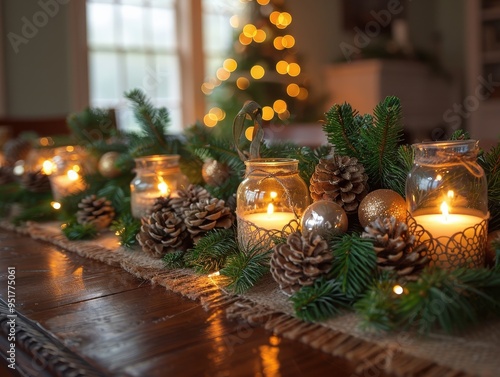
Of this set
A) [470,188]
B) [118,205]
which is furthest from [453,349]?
[118,205]

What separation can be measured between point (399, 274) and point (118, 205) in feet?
2.13

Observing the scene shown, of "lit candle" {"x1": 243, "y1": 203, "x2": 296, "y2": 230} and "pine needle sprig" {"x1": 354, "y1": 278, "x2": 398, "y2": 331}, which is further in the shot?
"lit candle" {"x1": 243, "y1": 203, "x2": 296, "y2": 230}

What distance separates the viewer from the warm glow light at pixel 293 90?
12.8ft

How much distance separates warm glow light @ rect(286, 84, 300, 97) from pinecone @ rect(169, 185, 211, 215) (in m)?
3.19

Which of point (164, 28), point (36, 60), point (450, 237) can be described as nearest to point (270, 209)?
point (450, 237)

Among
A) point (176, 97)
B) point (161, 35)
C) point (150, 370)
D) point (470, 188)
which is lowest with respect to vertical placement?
point (150, 370)

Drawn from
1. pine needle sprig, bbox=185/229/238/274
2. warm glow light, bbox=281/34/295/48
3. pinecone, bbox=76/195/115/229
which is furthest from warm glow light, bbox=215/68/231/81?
pine needle sprig, bbox=185/229/238/274

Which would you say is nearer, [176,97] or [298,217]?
[298,217]

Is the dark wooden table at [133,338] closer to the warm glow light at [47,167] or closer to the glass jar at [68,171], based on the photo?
the glass jar at [68,171]

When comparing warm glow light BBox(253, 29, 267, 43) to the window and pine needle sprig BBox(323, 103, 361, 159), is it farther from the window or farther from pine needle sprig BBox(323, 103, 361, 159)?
pine needle sprig BBox(323, 103, 361, 159)

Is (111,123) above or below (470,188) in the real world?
above

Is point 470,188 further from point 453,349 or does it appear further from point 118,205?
point 118,205

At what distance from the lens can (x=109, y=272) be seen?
0.73m

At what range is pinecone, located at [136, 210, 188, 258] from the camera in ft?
2.46
